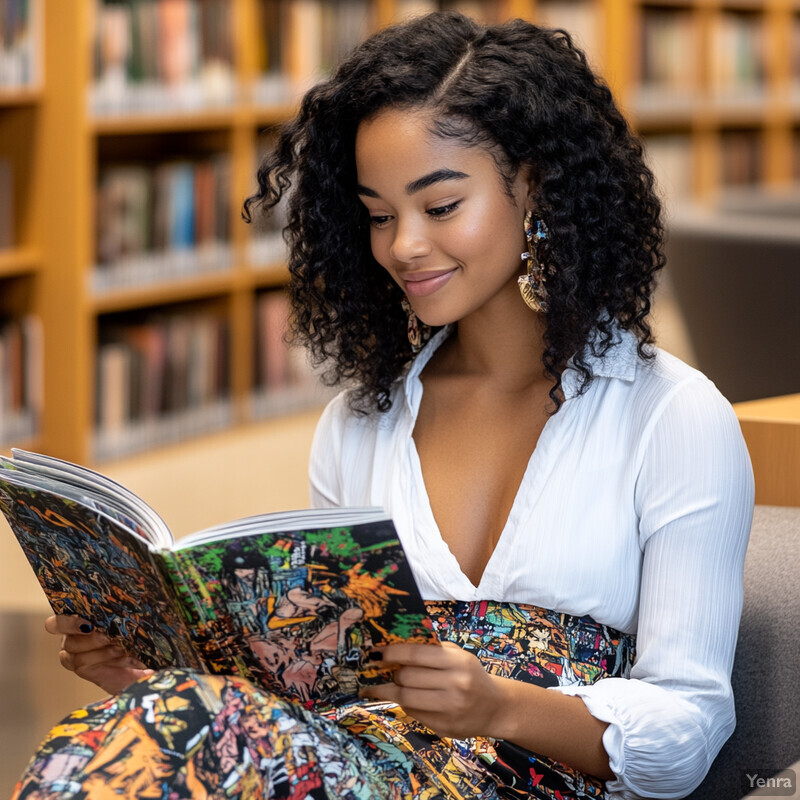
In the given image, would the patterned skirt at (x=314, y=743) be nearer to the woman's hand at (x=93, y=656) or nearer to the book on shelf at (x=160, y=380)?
the woman's hand at (x=93, y=656)

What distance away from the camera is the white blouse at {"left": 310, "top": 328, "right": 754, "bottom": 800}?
47.3 inches

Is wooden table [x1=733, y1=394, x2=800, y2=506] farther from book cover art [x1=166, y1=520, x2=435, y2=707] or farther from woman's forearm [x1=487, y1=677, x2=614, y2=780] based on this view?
book cover art [x1=166, y1=520, x2=435, y2=707]

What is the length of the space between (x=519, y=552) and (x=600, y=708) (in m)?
0.18

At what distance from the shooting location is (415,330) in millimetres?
1504

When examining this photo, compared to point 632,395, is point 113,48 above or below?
above

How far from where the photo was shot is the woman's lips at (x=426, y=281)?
133 cm

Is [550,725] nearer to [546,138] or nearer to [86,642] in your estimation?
[86,642]

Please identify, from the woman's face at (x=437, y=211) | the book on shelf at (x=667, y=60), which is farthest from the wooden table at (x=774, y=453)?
the book on shelf at (x=667, y=60)

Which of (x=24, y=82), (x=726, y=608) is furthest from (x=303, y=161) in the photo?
(x=24, y=82)

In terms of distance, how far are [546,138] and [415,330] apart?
284 millimetres

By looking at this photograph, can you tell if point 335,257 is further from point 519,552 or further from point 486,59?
point 519,552

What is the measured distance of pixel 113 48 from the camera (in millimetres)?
3537

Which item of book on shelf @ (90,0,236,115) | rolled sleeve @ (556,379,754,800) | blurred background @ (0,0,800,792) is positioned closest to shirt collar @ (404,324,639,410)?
rolled sleeve @ (556,379,754,800)

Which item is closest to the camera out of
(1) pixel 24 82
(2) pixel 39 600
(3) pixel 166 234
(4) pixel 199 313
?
(2) pixel 39 600
